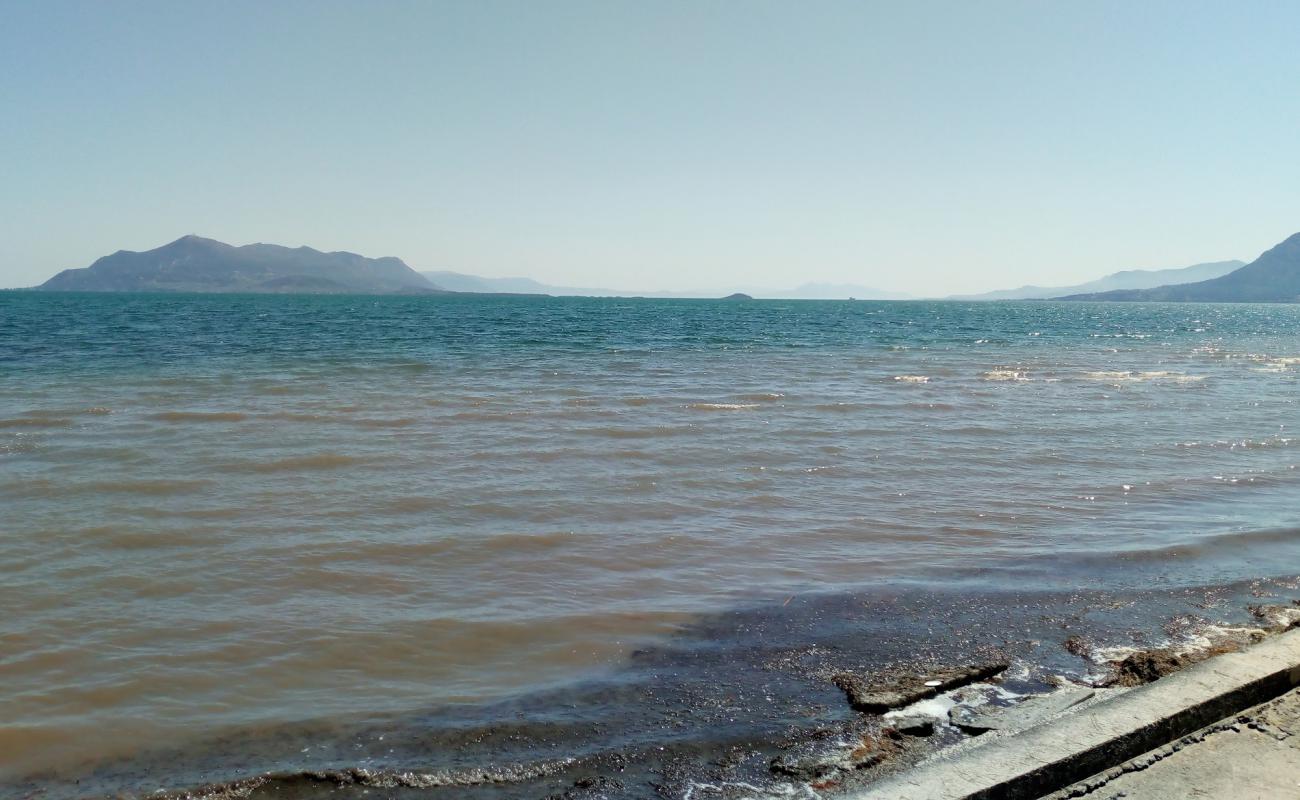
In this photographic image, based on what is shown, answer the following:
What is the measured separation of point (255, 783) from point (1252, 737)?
3709mm

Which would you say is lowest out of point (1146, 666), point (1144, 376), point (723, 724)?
point (723, 724)

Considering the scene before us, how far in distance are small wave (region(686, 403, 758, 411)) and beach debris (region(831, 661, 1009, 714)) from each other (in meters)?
9.96

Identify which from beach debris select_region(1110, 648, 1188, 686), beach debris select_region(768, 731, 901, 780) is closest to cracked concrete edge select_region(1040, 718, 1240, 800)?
beach debris select_region(768, 731, 901, 780)

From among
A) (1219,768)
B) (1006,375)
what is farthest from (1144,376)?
(1219,768)

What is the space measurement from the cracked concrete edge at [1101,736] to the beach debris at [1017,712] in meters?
0.29

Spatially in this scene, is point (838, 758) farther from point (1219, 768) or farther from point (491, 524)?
point (491, 524)

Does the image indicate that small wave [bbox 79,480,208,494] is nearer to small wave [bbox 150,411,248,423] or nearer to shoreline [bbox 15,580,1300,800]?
small wave [bbox 150,411,248,423]

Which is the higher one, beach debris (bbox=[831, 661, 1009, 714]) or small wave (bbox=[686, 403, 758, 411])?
small wave (bbox=[686, 403, 758, 411])

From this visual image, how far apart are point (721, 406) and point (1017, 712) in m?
10.9

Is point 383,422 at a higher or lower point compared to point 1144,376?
lower

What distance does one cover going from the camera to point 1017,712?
352cm

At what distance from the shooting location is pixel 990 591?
17.9ft

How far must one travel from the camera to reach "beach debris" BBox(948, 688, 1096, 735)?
3406 millimetres

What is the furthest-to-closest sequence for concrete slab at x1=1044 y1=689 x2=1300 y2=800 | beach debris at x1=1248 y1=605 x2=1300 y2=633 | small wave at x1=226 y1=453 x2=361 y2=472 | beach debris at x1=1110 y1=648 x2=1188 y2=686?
small wave at x1=226 y1=453 x2=361 y2=472
beach debris at x1=1248 y1=605 x2=1300 y2=633
beach debris at x1=1110 y1=648 x2=1188 y2=686
concrete slab at x1=1044 y1=689 x2=1300 y2=800
